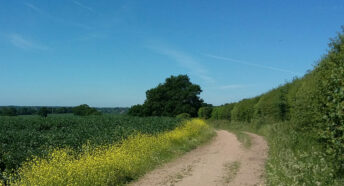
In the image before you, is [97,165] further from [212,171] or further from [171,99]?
[171,99]

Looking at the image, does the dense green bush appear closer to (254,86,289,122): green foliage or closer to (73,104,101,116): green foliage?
(254,86,289,122): green foliage

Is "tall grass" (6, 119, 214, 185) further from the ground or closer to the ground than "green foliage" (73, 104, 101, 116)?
closer to the ground

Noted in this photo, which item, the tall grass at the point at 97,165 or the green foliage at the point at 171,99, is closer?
the tall grass at the point at 97,165

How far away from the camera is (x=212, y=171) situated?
35.2 ft

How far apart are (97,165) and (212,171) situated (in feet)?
14.0

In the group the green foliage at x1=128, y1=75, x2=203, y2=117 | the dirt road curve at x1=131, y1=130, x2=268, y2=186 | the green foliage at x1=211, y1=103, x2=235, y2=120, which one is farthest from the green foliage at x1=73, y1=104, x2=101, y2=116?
the dirt road curve at x1=131, y1=130, x2=268, y2=186

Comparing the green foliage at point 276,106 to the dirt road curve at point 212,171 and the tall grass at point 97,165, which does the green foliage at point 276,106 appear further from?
the tall grass at point 97,165

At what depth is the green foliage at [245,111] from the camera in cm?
3173

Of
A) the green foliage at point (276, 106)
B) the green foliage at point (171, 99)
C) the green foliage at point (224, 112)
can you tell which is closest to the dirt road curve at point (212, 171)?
the green foliage at point (276, 106)

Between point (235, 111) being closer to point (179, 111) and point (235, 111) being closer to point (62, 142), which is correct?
point (62, 142)

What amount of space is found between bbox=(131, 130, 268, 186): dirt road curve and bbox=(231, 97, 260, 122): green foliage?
17335 millimetres

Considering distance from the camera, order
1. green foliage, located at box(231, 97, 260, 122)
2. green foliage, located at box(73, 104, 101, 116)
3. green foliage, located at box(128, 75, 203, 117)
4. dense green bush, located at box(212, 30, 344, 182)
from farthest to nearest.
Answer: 1. green foliage, located at box(73, 104, 101, 116)
2. green foliage, located at box(128, 75, 203, 117)
3. green foliage, located at box(231, 97, 260, 122)
4. dense green bush, located at box(212, 30, 344, 182)

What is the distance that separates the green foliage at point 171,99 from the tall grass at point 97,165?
182ft

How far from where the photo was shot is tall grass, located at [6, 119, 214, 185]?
8133 millimetres
